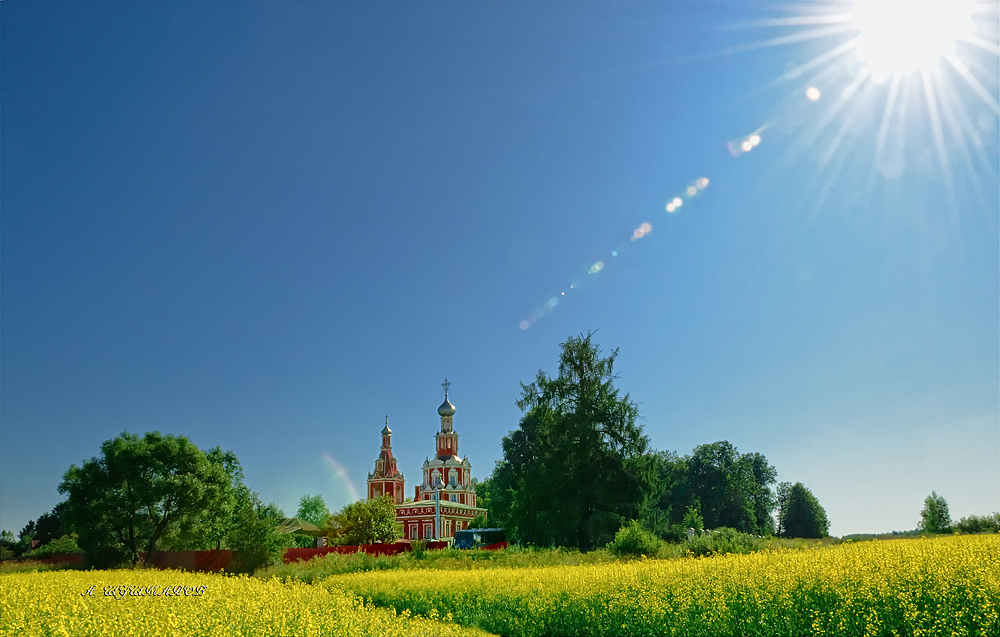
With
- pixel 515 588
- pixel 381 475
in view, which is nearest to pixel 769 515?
pixel 381 475

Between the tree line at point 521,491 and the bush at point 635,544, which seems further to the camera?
the tree line at point 521,491

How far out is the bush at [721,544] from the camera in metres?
22.7

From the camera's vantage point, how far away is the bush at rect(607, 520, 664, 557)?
23.7m

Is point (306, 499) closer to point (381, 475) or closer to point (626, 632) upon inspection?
point (381, 475)

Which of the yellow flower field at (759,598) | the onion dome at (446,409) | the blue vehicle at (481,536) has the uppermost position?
the onion dome at (446,409)

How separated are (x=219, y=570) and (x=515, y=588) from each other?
19801 millimetres

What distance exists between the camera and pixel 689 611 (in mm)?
10711

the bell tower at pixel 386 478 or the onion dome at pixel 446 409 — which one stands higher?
the onion dome at pixel 446 409

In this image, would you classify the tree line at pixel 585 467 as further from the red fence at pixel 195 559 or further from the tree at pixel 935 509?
the tree at pixel 935 509

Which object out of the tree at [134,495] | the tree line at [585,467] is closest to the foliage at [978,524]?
the tree line at [585,467]

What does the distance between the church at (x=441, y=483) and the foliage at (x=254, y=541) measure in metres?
49.0

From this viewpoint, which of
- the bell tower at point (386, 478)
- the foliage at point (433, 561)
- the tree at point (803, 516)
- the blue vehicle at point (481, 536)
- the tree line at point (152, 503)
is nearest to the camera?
the foliage at point (433, 561)

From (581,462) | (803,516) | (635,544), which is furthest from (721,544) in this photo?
(803,516)

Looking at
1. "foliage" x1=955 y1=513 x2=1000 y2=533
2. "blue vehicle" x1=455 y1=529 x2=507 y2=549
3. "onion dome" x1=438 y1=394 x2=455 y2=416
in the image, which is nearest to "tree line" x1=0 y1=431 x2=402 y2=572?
"blue vehicle" x1=455 y1=529 x2=507 y2=549
